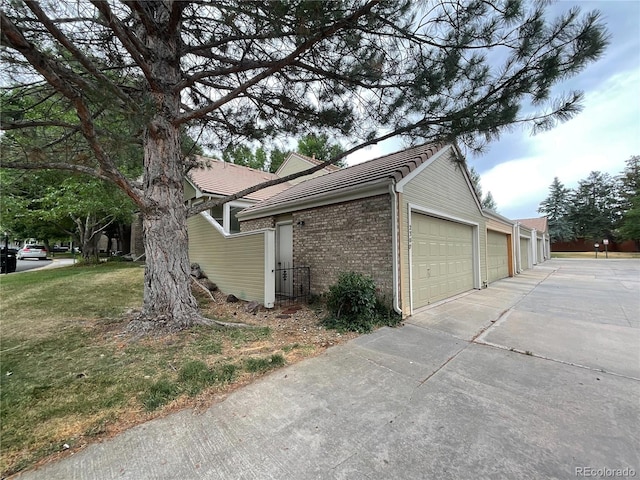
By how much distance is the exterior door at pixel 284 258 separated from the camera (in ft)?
27.0

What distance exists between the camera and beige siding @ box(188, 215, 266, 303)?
7.18 meters

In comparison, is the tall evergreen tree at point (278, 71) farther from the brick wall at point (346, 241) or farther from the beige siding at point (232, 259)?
the beige siding at point (232, 259)

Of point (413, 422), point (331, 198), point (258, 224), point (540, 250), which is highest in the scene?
point (331, 198)

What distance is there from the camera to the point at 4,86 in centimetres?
453

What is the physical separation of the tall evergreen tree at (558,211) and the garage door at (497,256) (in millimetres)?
A: 35056

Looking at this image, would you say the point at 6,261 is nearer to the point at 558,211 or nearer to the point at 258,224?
the point at 258,224

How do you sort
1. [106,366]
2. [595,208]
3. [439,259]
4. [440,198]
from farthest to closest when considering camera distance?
[595,208] < [440,198] < [439,259] < [106,366]

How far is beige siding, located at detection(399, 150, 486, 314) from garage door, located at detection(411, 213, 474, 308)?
396 millimetres

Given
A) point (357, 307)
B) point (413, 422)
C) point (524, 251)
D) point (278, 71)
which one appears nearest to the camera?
point (413, 422)

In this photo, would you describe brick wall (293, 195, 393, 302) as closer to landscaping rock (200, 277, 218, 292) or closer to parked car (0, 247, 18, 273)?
landscaping rock (200, 277, 218, 292)

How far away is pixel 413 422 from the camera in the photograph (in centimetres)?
246

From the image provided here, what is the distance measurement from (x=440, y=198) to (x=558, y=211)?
159 ft

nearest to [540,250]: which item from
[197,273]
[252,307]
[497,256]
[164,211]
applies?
[497,256]

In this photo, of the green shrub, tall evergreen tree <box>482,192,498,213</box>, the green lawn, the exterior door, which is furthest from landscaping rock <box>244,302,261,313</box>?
tall evergreen tree <box>482,192,498,213</box>
